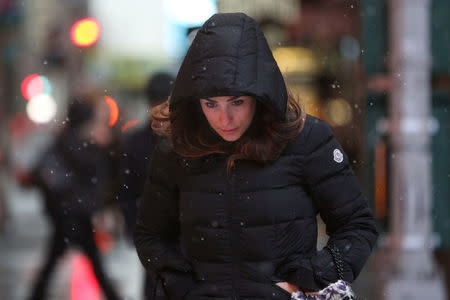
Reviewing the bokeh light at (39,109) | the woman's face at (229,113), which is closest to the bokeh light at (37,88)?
the bokeh light at (39,109)

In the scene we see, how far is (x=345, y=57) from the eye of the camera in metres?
11.0

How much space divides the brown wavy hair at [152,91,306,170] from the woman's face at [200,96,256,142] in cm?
4

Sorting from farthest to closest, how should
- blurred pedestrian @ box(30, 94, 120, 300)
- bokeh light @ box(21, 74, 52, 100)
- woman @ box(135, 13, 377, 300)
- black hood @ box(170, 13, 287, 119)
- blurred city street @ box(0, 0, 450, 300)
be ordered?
bokeh light @ box(21, 74, 52, 100) < blurred pedestrian @ box(30, 94, 120, 300) < blurred city street @ box(0, 0, 450, 300) < woman @ box(135, 13, 377, 300) < black hood @ box(170, 13, 287, 119)

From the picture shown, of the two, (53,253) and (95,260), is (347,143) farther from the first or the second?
(53,253)

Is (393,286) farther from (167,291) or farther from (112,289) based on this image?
(167,291)

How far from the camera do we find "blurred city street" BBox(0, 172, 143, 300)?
7198 mm

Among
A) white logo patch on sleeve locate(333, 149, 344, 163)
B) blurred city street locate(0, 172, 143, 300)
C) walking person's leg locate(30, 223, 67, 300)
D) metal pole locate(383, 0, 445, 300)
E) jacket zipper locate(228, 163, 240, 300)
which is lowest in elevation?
blurred city street locate(0, 172, 143, 300)

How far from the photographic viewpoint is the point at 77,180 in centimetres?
538

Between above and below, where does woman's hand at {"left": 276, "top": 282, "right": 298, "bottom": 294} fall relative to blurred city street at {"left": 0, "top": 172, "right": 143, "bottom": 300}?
above

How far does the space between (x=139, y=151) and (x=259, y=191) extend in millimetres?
1412

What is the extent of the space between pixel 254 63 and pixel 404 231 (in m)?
4.19

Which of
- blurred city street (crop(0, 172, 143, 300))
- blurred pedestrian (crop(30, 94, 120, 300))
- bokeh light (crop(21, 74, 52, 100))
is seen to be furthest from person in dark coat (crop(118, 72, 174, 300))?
bokeh light (crop(21, 74, 52, 100))

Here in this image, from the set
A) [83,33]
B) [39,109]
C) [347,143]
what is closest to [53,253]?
[83,33]

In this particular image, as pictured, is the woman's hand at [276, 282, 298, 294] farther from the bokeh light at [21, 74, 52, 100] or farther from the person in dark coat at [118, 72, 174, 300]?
the bokeh light at [21, 74, 52, 100]
